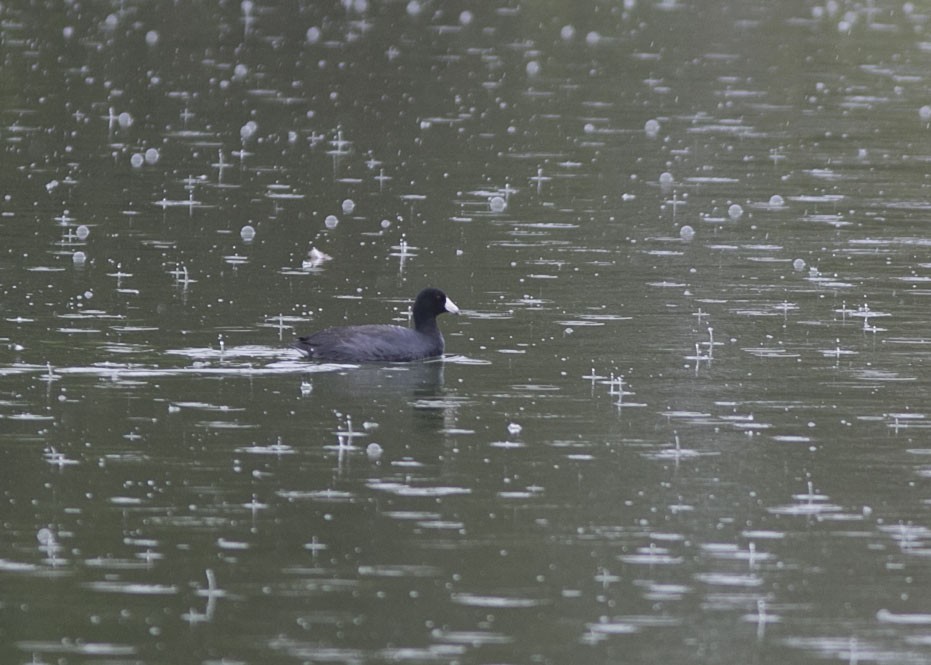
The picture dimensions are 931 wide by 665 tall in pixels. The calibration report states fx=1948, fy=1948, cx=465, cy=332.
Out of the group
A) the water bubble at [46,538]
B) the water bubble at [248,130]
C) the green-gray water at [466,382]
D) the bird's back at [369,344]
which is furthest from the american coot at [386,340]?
the water bubble at [248,130]

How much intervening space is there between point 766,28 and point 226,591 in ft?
143

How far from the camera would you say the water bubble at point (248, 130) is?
31094 mm

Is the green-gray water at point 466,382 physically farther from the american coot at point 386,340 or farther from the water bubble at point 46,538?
the american coot at point 386,340

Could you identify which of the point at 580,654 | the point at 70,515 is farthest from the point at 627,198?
the point at 580,654

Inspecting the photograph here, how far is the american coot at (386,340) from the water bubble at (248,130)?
14.2m

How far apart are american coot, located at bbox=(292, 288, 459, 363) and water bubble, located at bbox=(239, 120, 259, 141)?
1419cm

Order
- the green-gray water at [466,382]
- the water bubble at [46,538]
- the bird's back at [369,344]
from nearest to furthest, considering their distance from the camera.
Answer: the green-gray water at [466,382], the water bubble at [46,538], the bird's back at [369,344]

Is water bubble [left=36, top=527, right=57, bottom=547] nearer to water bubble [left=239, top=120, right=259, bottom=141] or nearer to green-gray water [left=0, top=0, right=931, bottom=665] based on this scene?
green-gray water [left=0, top=0, right=931, bottom=665]

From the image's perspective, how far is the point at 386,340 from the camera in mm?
16797

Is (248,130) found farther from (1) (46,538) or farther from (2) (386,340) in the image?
(1) (46,538)

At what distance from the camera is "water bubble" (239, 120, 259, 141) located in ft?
102

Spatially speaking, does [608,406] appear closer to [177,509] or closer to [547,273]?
[177,509]

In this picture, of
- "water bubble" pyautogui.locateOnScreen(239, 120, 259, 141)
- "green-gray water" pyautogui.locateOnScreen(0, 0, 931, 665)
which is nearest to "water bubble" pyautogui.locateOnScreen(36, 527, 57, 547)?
"green-gray water" pyautogui.locateOnScreen(0, 0, 931, 665)

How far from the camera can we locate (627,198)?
1040 inches
